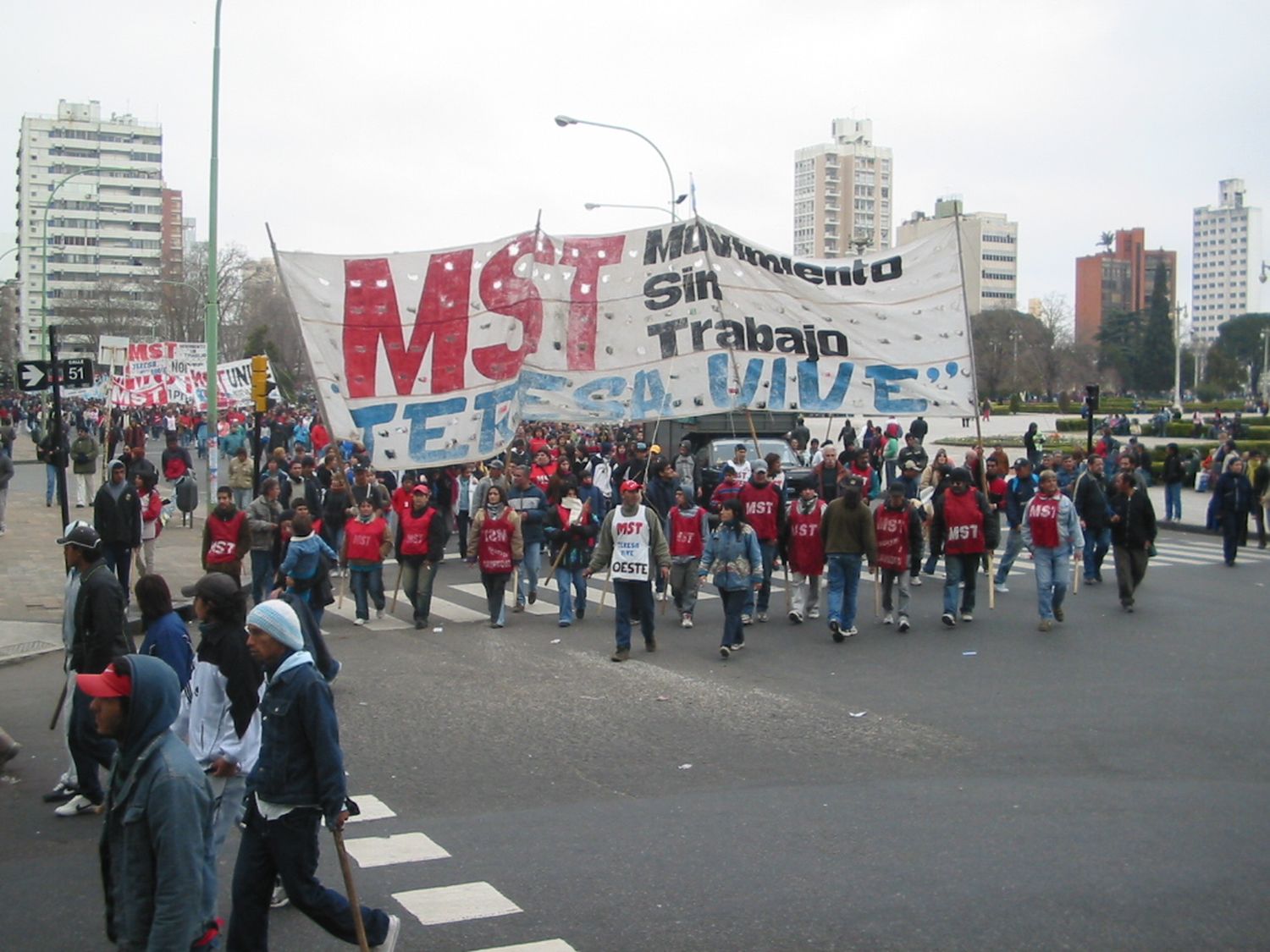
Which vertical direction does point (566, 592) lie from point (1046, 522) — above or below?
below

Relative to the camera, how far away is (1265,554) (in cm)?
2052

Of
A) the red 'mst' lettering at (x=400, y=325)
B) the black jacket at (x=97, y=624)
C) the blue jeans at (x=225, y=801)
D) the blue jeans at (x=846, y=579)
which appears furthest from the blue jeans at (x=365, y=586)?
the blue jeans at (x=225, y=801)

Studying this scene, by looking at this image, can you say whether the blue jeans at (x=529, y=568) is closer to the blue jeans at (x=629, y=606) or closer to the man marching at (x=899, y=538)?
the blue jeans at (x=629, y=606)

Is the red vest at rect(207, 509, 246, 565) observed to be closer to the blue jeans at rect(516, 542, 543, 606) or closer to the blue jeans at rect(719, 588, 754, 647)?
the blue jeans at rect(516, 542, 543, 606)

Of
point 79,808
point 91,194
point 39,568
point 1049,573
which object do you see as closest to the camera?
point 79,808

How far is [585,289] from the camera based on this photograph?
13875mm

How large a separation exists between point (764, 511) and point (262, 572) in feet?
19.1

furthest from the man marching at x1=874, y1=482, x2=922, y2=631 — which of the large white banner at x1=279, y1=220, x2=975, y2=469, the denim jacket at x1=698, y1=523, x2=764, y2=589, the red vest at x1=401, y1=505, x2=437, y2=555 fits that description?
the red vest at x1=401, y1=505, x2=437, y2=555

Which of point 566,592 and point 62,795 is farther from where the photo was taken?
point 566,592

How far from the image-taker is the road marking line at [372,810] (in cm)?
743

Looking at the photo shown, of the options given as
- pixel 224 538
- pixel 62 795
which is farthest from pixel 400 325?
pixel 62 795

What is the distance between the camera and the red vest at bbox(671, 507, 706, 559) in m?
14.0

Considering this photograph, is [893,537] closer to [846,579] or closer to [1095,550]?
[846,579]

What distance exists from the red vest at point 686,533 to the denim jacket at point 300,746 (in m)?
9.10
